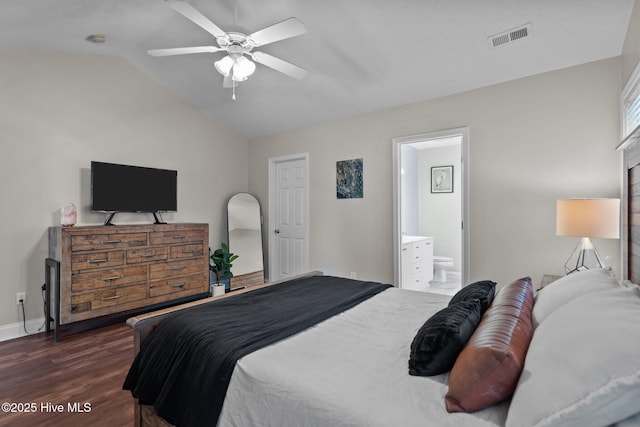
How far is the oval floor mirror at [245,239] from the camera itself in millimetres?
5047

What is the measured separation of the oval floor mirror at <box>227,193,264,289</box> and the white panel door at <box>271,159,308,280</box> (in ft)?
0.94

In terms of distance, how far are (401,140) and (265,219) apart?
8.37ft

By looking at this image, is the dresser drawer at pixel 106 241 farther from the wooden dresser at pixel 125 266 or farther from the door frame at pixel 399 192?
the door frame at pixel 399 192

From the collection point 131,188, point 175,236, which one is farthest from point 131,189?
point 175,236

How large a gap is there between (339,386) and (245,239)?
4236 mm

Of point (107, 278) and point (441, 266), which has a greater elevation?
point (107, 278)

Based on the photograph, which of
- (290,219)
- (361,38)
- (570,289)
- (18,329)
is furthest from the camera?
(290,219)

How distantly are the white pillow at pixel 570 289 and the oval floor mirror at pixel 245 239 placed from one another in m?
4.19

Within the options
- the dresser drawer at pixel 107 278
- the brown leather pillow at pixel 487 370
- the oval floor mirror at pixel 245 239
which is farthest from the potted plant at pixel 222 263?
the brown leather pillow at pixel 487 370

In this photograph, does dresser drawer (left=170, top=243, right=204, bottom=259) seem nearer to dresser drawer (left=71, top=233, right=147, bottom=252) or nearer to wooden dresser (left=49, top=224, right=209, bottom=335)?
wooden dresser (left=49, top=224, right=209, bottom=335)

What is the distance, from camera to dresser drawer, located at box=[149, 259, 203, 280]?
381cm

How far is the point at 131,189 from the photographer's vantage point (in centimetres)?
390

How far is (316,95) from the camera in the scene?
4059 mm

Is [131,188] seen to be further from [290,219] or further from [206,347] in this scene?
[206,347]
